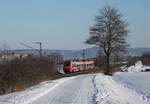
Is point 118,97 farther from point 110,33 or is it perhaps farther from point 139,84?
point 110,33

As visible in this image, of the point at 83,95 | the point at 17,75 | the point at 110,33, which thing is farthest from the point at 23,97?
the point at 110,33

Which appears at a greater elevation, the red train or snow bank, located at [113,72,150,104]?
the red train

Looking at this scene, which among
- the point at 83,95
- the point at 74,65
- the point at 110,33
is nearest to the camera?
the point at 83,95

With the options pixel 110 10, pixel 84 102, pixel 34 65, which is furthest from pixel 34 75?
pixel 110 10

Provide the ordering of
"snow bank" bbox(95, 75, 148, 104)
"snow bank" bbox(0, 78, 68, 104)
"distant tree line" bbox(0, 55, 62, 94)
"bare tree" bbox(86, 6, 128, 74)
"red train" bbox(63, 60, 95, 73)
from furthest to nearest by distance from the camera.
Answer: "red train" bbox(63, 60, 95, 73)
"bare tree" bbox(86, 6, 128, 74)
"distant tree line" bbox(0, 55, 62, 94)
"snow bank" bbox(0, 78, 68, 104)
"snow bank" bbox(95, 75, 148, 104)

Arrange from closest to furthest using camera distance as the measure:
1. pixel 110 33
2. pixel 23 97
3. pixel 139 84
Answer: pixel 23 97 → pixel 139 84 → pixel 110 33

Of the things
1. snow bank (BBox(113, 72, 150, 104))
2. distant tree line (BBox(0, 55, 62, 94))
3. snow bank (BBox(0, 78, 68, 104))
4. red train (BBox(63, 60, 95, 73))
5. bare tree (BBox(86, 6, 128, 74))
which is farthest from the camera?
red train (BBox(63, 60, 95, 73))

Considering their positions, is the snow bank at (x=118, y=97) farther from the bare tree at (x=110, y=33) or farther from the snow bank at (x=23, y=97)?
the bare tree at (x=110, y=33)

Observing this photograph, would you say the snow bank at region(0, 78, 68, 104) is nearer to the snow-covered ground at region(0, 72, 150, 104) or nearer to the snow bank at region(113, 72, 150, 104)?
the snow-covered ground at region(0, 72, 150, 104)

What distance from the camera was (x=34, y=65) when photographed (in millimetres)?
40094

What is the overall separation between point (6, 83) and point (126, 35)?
34.2m

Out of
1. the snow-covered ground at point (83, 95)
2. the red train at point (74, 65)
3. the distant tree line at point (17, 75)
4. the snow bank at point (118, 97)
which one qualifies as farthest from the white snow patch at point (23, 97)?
the red train at point (74, 65)

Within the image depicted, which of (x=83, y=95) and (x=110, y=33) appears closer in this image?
(x=83, y=95)

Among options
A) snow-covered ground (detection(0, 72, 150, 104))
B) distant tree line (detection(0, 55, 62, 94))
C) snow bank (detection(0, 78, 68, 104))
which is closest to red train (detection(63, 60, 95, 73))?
distant tree line (detection(0, 55, 62, 94))
